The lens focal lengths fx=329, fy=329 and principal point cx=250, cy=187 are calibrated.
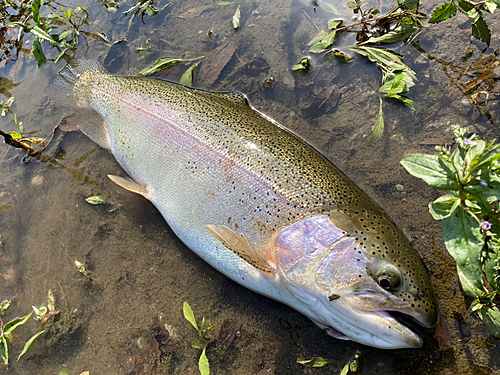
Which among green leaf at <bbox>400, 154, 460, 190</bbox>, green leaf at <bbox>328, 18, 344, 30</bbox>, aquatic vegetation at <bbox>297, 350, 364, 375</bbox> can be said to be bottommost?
aquatic vegetation at <bbox>297, 350, 364, 375</bbox>

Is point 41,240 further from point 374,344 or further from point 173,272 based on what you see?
point 374,344

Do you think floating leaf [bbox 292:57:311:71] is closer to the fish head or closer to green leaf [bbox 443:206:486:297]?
the fish head

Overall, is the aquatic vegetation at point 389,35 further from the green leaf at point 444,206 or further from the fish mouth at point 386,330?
the fish mouth at point 386,330

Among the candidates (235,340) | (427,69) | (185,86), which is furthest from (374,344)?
(185,86)

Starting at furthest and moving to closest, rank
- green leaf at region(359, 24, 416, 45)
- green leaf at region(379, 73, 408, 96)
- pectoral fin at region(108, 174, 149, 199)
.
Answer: green leaf at region(359, 24, 416, 45) → pectoral fin at region(108, 174, 149, 199) → green leaf at region(379, 73, 408, 96)

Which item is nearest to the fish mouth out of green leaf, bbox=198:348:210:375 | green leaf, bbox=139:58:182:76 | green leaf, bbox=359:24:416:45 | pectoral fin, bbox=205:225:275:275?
pectoral fin, bbox=205:225:275:275

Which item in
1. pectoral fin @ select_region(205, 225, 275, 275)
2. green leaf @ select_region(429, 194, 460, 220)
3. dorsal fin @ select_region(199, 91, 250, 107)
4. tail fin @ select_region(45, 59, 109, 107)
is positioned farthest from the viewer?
tail fin @ select_region(45, 59, 109, 107)

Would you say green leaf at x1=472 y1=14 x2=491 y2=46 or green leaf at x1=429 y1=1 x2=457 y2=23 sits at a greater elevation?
green leaf at x1=429 y1=1 x2=457 y2=23

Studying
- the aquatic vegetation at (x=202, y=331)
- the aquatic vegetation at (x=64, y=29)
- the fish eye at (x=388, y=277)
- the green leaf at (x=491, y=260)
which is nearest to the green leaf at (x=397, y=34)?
the green leaf at (x=491, y=260)
